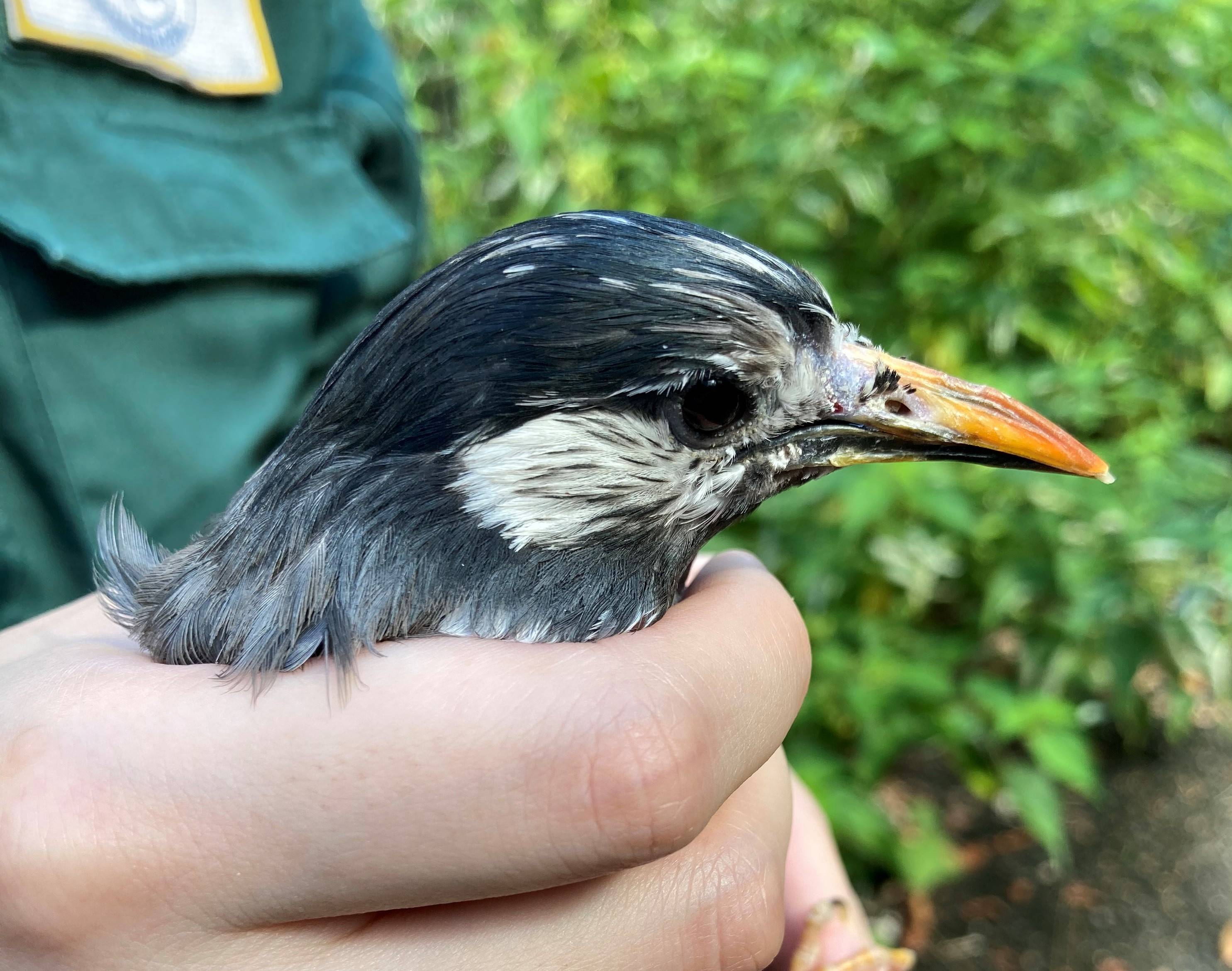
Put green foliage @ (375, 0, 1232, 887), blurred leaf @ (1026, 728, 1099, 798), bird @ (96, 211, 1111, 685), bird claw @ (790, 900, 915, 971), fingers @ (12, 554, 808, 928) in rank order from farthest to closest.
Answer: green foliage @ (375, 0, 1232, 887)
blurred leaf @ (1026, 728, 1099, 798)
bird claw @ (790, 900, 915, 971)
bird @ (96, 211, 1111, 685)
fingers @ (12, 554, 808, 928)

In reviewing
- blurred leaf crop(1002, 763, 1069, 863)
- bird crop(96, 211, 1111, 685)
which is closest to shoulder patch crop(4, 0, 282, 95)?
bird crop(96, 211, 1111, 685)

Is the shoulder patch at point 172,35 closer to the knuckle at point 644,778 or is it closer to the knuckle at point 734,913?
the knuckle at point 644,778

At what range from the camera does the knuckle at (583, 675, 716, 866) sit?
3.22ft

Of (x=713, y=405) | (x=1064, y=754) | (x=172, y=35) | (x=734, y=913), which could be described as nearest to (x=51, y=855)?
(x=734, y=913)

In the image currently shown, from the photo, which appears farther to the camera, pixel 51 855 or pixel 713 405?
pixel 713 405

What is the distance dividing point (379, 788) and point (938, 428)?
86 centimetres

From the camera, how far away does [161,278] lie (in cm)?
168

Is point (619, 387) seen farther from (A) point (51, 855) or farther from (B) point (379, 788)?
(A) point (51, 855)

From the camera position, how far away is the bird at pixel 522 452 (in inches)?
43.7

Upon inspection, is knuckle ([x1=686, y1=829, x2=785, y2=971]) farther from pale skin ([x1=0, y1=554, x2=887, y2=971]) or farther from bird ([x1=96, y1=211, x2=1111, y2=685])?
bird ([x1=96, y1=211, x2=1111, y2=685])

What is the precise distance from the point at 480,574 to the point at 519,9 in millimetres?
2703

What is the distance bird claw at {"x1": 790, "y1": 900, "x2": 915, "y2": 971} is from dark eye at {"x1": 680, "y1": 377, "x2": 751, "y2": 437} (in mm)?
829

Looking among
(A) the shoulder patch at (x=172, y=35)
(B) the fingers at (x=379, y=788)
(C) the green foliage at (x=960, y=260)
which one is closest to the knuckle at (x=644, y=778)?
(B) the fingers at (x=379, y=788)

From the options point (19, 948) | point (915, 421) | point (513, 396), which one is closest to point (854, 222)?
point (915, 421)
